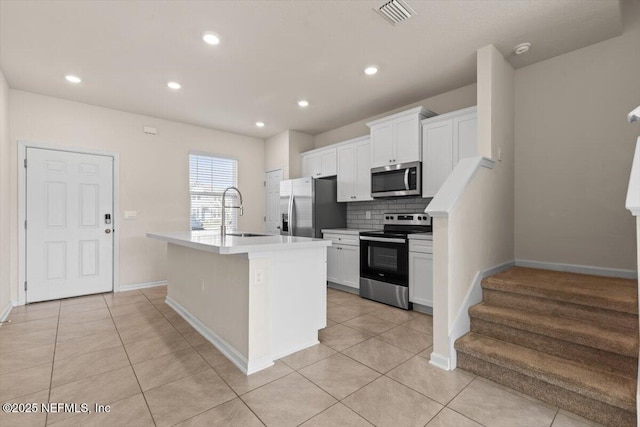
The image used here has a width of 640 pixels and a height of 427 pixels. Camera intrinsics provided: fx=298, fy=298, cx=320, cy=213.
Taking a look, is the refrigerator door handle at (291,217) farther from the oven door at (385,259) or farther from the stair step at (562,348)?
the stair step at (562,348)

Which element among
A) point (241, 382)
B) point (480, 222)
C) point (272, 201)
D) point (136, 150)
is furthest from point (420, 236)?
point (136, 150)

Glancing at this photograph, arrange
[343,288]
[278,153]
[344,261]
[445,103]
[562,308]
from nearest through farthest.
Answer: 1. [562,308]
2. [445,103]
3. [344,261]
4. [343,288]
5. [278,153]

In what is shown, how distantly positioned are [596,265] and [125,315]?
499cm

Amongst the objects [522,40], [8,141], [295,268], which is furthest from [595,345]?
[8,141]

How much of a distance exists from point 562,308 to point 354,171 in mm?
3158

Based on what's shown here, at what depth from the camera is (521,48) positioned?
289 centimetres

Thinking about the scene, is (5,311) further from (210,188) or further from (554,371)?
(554,371)

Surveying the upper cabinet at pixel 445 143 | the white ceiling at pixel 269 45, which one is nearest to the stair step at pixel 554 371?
the upper cabinet at pixel 445 143

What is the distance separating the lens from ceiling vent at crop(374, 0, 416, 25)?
229cm

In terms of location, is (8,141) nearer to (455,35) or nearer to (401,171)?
(401,171)

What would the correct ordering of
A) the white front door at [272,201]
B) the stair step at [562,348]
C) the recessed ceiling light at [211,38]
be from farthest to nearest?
the white front door at [272,201] < the recessed ceiling light at [211,38] < the stair step at [562,348]

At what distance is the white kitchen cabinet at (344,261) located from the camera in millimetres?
4234

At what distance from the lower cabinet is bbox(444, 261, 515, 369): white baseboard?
26.3 inches

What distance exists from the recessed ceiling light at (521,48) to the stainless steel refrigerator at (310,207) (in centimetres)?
295
